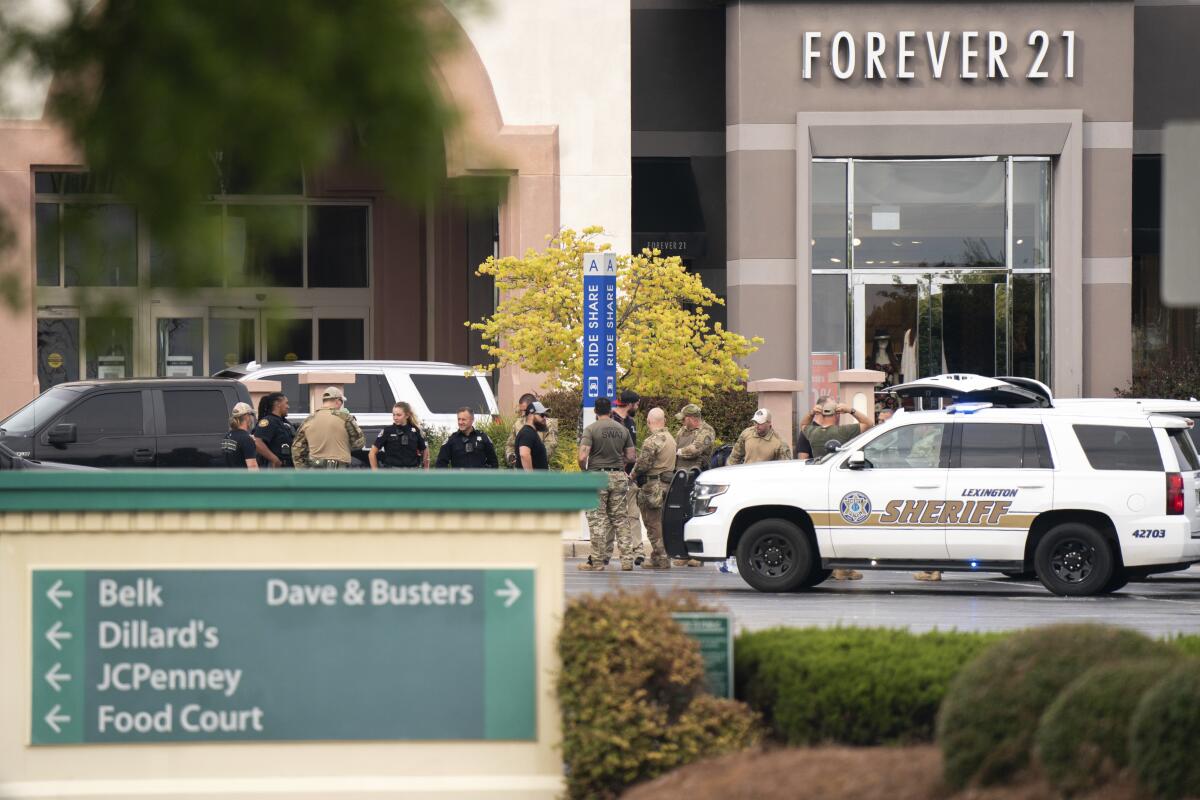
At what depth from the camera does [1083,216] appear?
33.5m

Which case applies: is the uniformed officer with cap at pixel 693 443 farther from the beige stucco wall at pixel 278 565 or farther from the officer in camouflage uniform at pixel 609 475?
the beige stucco wall at pixel 278 565

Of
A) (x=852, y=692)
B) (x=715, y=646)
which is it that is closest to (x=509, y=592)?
(x=715, y=646)

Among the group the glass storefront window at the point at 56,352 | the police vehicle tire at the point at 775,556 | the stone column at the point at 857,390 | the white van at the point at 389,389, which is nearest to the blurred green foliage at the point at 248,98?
the police vehicle tire at the point at 775,556

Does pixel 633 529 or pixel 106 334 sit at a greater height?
pixel 106 334

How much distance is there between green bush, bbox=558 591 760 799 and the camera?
757 cm

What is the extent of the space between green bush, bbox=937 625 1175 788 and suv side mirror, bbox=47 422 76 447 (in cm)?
1580

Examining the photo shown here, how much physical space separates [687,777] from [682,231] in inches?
1149

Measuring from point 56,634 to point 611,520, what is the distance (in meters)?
13.7

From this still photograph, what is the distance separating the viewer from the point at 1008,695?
653 centimetres

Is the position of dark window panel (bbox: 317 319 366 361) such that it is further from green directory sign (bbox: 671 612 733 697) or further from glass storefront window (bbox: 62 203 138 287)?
glass storefront window (bbox: 62 203 138 287)

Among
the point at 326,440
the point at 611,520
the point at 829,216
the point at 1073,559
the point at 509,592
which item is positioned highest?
the point at 829,216

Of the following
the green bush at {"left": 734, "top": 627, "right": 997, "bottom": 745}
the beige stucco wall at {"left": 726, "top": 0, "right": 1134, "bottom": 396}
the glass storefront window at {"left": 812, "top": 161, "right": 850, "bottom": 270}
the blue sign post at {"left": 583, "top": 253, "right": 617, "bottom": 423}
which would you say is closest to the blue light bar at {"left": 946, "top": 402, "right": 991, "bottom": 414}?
the blue sign post at {"left": 583, "top": 253, "right": 617, "bottom": 423}

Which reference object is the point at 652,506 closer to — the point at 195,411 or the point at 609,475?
the point at 609,475

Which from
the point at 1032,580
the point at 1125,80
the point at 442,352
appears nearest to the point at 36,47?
the point at 1032,580
